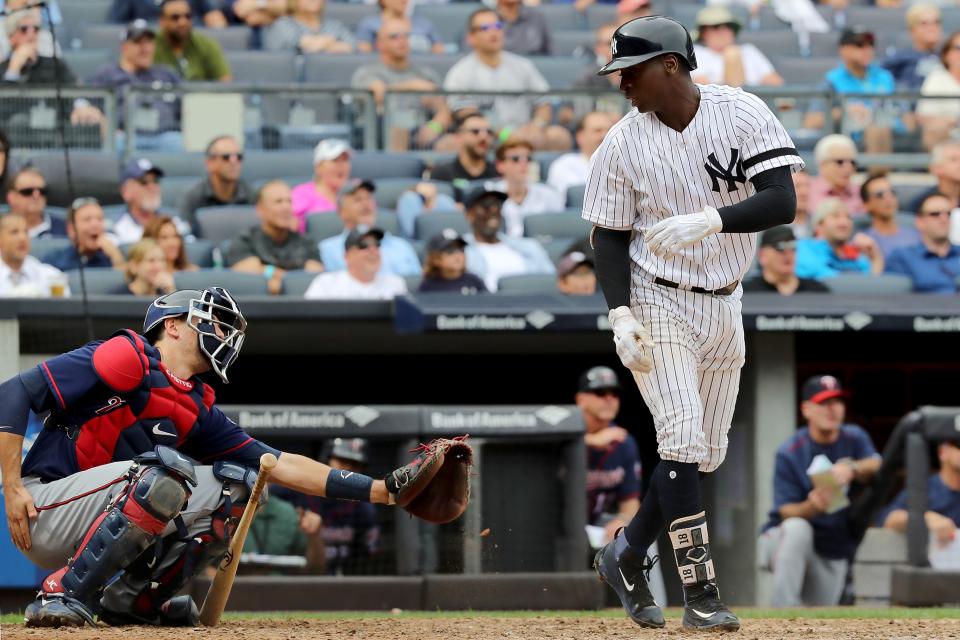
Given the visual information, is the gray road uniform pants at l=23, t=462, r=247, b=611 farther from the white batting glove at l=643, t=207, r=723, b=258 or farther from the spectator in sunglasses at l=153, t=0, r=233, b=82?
the spectator in sunglasses at l=153, t=0, r=233, b=82

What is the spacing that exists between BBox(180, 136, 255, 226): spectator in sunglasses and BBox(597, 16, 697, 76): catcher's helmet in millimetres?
4688

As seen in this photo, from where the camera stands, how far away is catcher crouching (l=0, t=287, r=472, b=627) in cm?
460

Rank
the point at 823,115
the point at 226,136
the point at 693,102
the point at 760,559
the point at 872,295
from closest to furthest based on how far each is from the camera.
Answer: the point at 693,102, the point at 760,559, the point at 872,295, the point at 226,136, the point at 823,115

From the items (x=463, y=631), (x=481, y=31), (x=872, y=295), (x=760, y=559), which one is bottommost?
(x=760, y=559)

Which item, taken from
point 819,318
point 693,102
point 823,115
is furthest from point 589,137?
point 693,102

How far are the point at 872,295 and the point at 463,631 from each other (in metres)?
4.23

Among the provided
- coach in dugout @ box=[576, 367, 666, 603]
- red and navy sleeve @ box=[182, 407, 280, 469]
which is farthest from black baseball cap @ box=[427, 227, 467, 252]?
red and navy sleeve @ box=[182, 407, 280, 469]

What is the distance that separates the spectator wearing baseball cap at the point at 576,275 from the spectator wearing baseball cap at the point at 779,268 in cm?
82

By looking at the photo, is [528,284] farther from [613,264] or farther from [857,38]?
[613,264]

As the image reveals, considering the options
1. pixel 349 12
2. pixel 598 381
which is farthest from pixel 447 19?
pixel 598 381

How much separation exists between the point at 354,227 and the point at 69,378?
162 inches

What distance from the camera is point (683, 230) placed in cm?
428

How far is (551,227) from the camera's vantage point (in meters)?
9.20

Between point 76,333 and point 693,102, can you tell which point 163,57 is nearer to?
point 76,333
